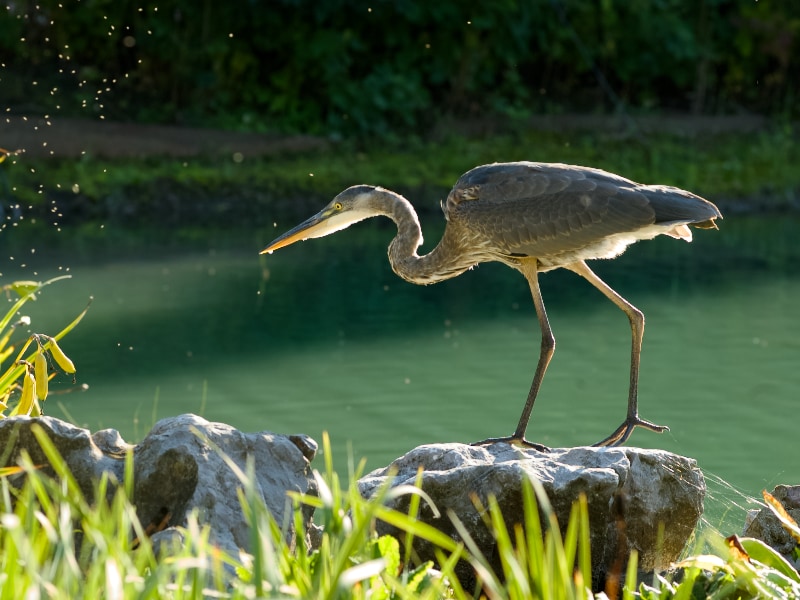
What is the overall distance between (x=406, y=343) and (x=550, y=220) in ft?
13.1

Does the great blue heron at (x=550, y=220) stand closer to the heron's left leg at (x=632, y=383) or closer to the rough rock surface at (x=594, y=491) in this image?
the heron's left leg at (x=632, y=383)

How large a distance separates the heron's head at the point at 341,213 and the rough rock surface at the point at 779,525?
235 cm

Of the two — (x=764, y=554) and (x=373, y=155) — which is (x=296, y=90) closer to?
(x=373, y=155)

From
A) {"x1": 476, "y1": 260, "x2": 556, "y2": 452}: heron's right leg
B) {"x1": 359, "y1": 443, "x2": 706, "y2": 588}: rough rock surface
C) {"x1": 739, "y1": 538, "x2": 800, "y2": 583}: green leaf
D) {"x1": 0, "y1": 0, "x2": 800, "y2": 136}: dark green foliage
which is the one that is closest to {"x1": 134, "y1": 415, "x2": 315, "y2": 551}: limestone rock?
{"x1": 359, "y1": 443, "x2": 706, "y2": 588}: rough rock surface

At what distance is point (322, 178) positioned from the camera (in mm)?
15570

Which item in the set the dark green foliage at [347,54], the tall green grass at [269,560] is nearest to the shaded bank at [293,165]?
the dark green foliage at [347,54]

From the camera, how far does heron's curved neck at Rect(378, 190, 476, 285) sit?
5.66 m

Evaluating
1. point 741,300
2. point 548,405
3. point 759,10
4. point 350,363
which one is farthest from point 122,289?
point 759,10

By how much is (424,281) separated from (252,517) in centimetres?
358

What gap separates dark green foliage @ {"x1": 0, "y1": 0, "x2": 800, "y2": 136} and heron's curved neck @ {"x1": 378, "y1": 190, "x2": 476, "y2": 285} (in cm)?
1167

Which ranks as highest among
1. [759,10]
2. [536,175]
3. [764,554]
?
[759,10]

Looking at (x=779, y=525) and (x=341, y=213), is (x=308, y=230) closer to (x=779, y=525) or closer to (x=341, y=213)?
(x=341, y=213)

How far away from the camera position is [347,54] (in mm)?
18109

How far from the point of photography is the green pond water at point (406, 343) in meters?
7.04
